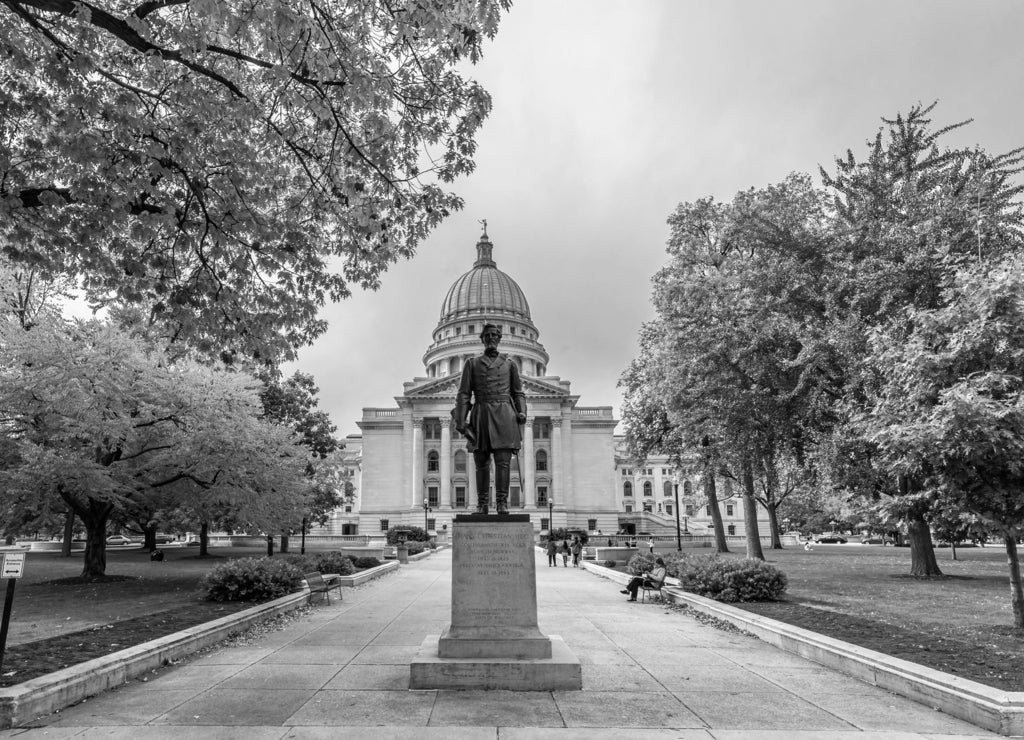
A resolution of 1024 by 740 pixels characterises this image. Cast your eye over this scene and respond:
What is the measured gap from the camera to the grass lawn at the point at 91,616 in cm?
933

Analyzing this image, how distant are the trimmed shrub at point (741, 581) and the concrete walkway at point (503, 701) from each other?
3.53 m

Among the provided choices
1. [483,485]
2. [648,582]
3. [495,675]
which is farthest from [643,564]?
[495,675]

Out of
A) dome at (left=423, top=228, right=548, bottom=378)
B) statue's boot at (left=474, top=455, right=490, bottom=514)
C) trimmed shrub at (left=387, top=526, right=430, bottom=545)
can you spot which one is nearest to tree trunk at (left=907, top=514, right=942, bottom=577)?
statue's boot at (left=474, top=455, right=490, bottom=514)

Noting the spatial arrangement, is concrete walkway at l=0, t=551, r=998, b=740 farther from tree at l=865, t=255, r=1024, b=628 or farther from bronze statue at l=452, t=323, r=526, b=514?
tree at l=865, t=255, r=1024, b=628

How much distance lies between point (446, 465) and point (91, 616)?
2798 inches

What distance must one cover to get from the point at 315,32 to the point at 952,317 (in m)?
10.7

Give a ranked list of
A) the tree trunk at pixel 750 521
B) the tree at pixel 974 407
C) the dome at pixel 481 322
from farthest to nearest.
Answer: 1. the dome at pixel 481 322
2. the tree trunk at pixel 750 521
3. the tree at pixel 974 407

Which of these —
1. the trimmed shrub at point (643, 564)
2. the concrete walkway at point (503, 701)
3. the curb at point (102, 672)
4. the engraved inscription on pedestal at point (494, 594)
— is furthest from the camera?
the trimmed shrub at point (643, 564)

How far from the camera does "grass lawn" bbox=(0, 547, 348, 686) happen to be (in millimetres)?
9328

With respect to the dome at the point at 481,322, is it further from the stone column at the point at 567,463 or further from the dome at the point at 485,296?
the stone column at the point at 567,463

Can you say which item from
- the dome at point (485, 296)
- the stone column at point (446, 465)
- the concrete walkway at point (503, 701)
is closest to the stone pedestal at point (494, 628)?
the concrete walkway at point (503, 701)

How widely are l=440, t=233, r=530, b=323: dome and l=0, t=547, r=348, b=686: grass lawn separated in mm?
84811

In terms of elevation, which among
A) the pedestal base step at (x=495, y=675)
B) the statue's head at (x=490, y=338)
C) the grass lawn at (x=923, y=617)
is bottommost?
the grass lawn at (x=923, y=617)

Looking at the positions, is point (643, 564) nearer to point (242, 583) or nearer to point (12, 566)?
point (242, 583)
